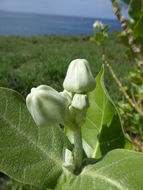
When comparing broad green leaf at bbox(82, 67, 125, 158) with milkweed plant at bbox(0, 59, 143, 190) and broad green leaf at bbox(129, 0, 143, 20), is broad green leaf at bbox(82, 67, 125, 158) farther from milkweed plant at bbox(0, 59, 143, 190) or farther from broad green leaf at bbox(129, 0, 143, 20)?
broad green leaf at bbox(129, 0, 143, 20)

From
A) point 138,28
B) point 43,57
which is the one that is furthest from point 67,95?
point 43,57

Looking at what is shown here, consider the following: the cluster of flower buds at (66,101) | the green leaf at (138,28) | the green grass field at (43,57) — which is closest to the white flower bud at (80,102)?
the cluster of flower buds at (66,101)

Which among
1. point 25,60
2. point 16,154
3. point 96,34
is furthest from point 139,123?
point 25,60

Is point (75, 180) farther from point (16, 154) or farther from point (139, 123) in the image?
point (139, 123)

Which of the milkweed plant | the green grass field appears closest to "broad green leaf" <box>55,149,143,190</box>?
the milkweed plant

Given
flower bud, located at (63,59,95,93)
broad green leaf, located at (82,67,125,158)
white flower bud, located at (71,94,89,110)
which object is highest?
flower bud, located at (63,59,95,93)

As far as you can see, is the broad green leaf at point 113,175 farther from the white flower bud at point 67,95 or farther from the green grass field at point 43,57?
the green grass field at point 43,57
